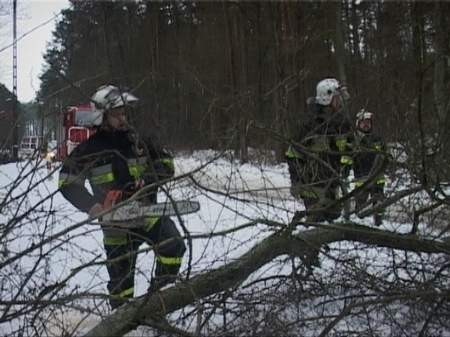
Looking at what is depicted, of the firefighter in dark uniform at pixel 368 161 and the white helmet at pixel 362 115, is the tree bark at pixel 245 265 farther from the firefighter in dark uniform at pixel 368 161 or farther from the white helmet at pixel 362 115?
the white helmet at pixel 362 115

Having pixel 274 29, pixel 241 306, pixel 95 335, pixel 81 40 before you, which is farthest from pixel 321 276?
pixel 274 29

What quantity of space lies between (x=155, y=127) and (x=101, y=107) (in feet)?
1.69

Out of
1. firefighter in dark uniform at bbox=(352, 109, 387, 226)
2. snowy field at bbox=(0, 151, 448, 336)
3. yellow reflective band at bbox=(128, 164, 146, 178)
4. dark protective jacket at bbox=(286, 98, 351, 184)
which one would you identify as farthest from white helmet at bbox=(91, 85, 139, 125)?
firefighter in dark uniform at bbox=(352, 109, 387, 226)

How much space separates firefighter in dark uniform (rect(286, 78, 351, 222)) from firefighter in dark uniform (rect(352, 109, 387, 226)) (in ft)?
0.31

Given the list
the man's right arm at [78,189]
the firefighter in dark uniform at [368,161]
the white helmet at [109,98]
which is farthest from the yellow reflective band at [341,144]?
the man's right arm at [78,189]

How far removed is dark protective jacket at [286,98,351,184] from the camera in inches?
138

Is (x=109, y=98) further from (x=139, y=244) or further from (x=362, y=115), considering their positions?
(x=362, y=115)

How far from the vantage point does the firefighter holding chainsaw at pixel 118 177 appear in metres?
3.02

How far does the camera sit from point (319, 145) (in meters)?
3.87

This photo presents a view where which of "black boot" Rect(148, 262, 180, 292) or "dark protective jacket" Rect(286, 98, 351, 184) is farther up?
"dark protective jacket" Rect(286, 98, 351, 184)

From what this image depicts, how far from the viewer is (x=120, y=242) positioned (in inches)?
130

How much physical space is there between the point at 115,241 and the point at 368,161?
1601 mm

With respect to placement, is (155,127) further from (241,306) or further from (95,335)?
(95,335)

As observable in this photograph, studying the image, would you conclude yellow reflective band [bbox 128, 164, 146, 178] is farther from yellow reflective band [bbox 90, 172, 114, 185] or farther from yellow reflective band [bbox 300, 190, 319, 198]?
yellow reflective band [bbox 300, 190, 319, 198]
